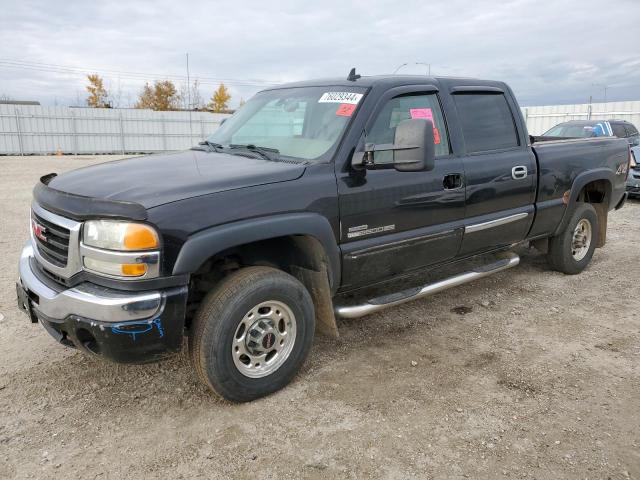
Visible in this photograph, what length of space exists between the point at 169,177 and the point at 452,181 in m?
2.08

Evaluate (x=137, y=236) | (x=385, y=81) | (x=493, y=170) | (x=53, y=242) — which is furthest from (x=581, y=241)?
(x=53, y=242)

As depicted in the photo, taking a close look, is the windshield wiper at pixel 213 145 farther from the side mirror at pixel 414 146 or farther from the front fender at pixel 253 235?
the side mirror at pixel 414 146

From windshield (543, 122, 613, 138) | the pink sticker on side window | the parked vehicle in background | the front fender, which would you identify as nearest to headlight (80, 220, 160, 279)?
the front fender

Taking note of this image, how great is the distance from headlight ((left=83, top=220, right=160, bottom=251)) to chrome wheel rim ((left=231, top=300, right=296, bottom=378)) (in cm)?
70

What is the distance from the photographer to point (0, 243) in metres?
6.76

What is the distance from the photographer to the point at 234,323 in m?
2.85

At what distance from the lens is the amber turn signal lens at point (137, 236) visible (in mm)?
2525

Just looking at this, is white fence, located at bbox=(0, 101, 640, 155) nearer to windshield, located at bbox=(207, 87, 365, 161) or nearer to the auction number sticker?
windshield, located at bbox=(207, 87, 365, 161)

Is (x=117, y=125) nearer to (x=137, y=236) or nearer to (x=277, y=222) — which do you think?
(x=277, y=222)

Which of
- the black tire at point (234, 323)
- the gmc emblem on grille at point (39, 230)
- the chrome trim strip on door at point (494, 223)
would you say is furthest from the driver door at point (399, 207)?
the gmc emblem on grille at point (39, 230)

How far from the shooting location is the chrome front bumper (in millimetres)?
2523

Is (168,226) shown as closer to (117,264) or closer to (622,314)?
(117,264)

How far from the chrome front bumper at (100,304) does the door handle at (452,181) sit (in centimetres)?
225

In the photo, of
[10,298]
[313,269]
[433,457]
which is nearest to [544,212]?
[313,269]
